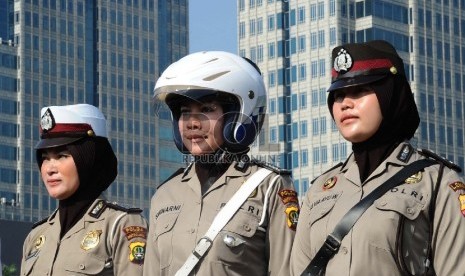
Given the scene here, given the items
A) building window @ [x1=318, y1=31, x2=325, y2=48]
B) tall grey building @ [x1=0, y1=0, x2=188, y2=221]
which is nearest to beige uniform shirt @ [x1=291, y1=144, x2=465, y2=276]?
building window @ [x1=318, y1=31, x2=325, y2=48]

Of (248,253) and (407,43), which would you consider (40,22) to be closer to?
(407,43)

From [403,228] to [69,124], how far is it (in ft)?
14.6

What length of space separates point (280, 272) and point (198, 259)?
63 cm

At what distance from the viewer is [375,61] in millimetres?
9953

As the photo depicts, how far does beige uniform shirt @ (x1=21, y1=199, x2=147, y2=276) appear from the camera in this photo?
489 inches

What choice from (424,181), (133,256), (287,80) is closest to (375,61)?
(424,181)

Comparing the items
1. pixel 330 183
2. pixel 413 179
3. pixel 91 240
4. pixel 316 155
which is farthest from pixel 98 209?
Answer: pixel 316 155

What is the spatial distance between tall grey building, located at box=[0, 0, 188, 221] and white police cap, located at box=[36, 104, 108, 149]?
139m

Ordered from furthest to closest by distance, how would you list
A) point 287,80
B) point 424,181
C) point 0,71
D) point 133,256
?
point 0,71 < point 287,80 < point 133,256 < point 424,181

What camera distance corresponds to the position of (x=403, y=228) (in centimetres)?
952

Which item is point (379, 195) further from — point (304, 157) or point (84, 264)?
point (304, 157)

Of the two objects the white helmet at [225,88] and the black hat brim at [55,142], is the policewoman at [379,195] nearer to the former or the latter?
the white helmet at [225,88]

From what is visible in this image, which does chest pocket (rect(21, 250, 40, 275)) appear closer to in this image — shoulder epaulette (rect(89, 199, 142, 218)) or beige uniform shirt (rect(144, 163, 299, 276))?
shoulder epaulette (rect(89, 199, 142, 218))

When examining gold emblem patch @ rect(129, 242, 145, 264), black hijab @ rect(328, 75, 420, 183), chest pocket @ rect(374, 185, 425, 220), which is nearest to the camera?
chest pocket @ rect(374, 185, 425, 220)
